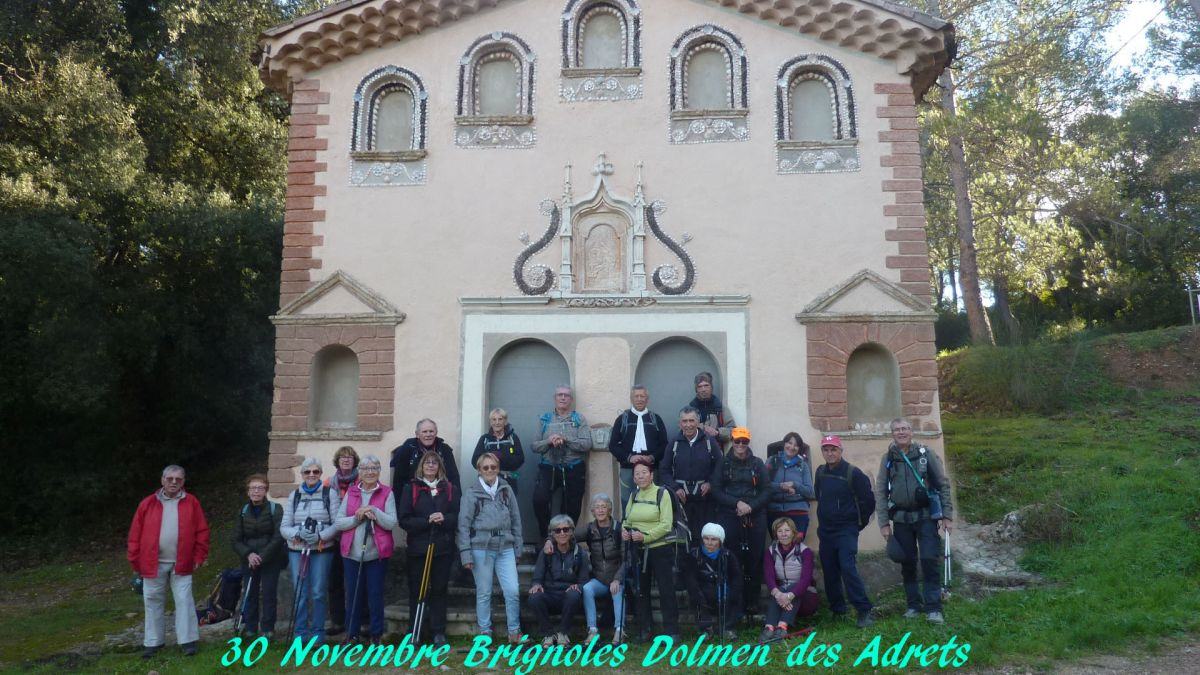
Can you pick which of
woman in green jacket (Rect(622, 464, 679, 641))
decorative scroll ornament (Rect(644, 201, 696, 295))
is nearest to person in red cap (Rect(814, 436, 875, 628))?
woman in green jacket (Rect(622, 464, 679, 641))

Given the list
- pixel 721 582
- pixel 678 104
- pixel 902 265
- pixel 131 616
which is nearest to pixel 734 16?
pixel 678 104

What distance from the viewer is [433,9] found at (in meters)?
10.6

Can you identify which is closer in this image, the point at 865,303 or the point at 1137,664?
the point at 1137,664

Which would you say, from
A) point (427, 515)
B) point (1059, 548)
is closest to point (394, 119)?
point (427, 515)

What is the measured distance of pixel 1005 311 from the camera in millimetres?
18688

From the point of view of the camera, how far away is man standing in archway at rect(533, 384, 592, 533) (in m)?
9.05

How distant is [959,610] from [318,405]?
6984 millimetres

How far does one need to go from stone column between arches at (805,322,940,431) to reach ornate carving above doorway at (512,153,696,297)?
1596 millimetres

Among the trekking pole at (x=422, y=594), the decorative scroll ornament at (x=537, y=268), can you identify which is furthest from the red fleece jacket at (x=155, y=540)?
the decorative scroll ornament at (x=537, y=268)

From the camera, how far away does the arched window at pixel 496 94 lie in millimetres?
10406

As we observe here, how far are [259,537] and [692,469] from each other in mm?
4025

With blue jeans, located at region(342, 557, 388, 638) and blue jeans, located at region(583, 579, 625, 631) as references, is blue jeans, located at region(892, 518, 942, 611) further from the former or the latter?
blue jeans, located at region(342, 557, 388, 638)

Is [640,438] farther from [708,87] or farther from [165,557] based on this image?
[165,557]

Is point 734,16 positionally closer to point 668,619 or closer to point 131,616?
point 668,619
